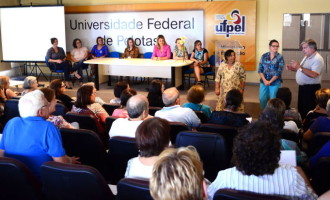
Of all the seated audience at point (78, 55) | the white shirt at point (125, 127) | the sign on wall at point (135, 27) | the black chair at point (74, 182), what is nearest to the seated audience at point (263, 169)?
the black chair at point (74, 182)

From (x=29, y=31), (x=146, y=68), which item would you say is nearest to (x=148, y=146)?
(x=146, y=68)

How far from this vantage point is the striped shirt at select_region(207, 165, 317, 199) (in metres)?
2.07

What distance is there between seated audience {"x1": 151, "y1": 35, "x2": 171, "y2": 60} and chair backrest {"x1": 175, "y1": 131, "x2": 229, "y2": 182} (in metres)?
6.38

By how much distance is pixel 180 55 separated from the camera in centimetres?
920

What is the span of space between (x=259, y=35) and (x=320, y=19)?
1585mm

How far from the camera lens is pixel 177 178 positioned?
4.90 feet

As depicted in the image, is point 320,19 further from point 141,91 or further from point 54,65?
point 54,65

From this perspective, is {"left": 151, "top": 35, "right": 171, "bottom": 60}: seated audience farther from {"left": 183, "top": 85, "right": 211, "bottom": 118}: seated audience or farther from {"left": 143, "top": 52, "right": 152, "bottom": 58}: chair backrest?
{"left": 183, "top": 85, "right": 211, "bottom": 118}: seated audience

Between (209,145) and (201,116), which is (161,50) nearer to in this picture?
(201,116)

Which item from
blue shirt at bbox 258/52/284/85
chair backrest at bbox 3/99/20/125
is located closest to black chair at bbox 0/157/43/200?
chair backrest at bbox 3/99/20/125

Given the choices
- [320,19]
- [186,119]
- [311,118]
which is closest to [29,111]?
[186,119]

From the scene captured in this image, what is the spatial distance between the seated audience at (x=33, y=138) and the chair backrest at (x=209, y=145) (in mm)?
923

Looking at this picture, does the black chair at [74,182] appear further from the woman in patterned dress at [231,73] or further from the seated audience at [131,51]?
the seated audience at [131,51]

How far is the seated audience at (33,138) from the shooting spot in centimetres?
281
